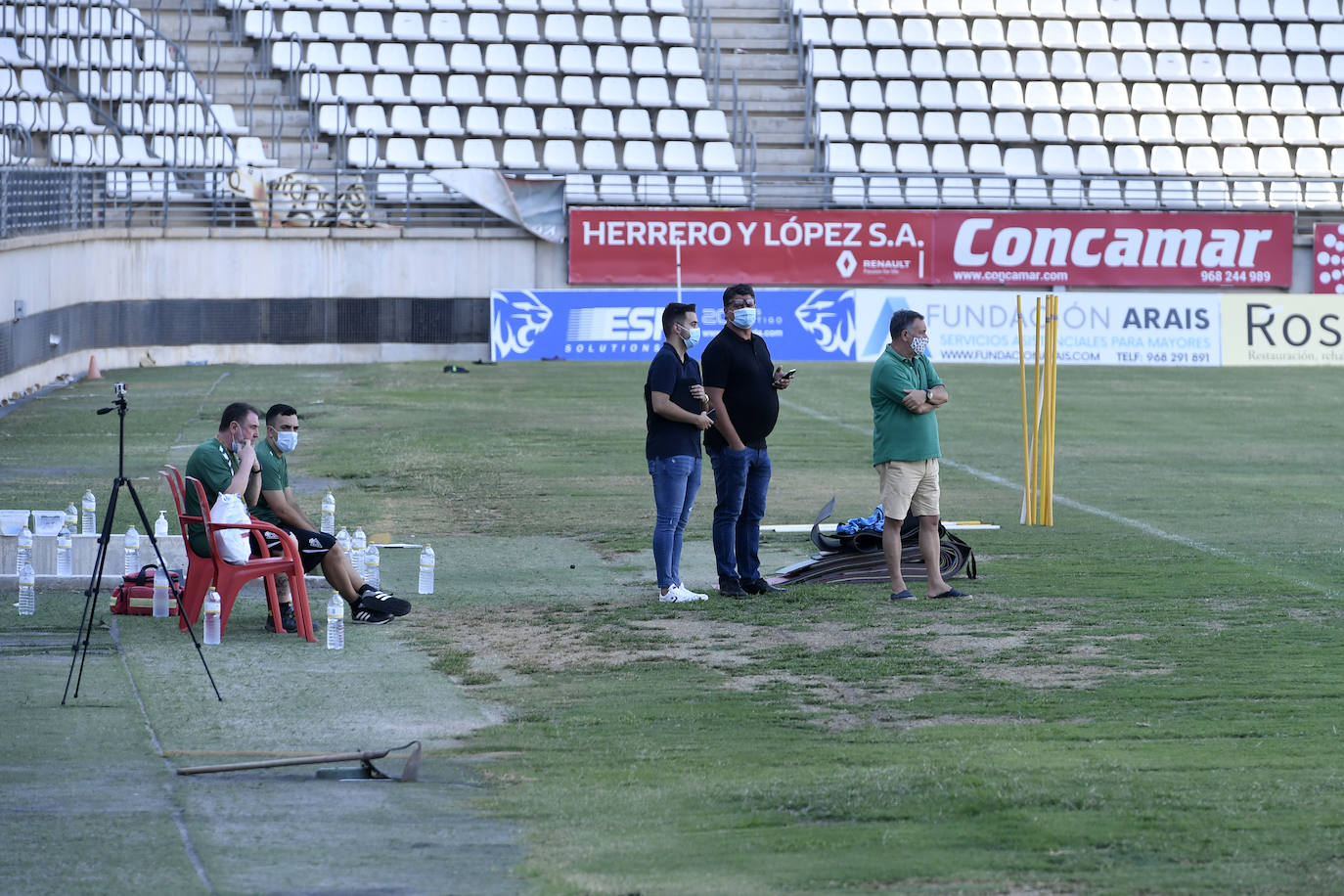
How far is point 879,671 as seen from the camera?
9.31 meters

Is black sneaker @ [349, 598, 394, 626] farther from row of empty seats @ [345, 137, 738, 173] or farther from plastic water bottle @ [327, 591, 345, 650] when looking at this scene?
row of empty seats @ [345, 137, 738, 173]

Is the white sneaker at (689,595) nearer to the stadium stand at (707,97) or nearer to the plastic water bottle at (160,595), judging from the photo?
the plastic water bottle at (160,595)

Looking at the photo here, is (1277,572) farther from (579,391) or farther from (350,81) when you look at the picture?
(350,81)

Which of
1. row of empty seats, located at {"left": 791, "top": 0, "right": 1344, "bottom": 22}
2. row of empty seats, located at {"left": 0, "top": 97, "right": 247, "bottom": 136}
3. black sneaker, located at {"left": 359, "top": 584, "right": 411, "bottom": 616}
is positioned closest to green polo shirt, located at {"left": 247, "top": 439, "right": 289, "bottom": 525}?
black sneaker, located at {"left": 359, "top": 584, "right": 411, "bottom": 616}

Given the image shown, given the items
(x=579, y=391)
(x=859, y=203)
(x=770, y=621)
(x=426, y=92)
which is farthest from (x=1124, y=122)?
(x=770, y=621)

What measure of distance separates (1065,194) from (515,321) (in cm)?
1152

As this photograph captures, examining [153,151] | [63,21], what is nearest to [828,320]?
[153,151]

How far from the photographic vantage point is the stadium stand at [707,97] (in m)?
34.6

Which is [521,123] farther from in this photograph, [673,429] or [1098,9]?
[673,429]

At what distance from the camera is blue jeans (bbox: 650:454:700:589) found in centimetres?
1131

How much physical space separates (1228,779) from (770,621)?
4013 mm

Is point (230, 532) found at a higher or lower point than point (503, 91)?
lower

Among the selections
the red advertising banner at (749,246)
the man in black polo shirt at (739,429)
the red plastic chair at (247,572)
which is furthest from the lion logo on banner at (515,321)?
the red plastic chair at (247,572)

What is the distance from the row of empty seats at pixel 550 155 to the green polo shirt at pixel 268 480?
2547 centimetres
